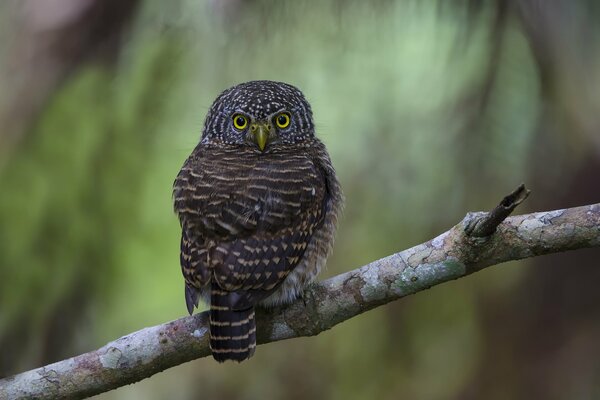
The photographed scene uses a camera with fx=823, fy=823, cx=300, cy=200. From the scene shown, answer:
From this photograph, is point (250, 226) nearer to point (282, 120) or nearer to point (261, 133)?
point (261, 133)

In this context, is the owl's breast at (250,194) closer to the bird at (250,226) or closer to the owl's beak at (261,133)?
→ the bird at (250,226)

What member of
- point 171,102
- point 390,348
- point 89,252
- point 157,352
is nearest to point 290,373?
point 390,348

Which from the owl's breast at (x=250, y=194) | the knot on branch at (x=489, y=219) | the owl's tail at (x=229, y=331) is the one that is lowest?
the owl's tail at (x=229, y=331)

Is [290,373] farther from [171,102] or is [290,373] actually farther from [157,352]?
[157,352]

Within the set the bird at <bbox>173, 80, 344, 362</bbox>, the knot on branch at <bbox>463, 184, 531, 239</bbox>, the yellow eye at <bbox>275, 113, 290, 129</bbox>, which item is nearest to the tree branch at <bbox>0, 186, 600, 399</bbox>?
the knot on branch at <bbox>463, 184, 531, 239</bbox>

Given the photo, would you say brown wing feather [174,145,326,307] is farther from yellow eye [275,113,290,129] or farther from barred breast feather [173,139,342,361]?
yellow eye [275,113,290,129]

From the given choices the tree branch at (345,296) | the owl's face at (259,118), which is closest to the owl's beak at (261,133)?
the owl's face at (259,118)
